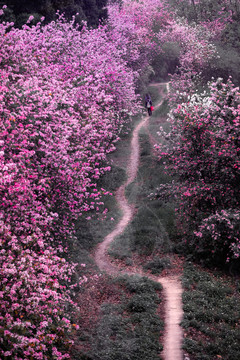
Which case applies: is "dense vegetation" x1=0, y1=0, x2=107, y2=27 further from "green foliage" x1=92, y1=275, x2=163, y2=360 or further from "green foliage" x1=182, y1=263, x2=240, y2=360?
"green foliage" x1=182, y1=263, x2=240, y2=360

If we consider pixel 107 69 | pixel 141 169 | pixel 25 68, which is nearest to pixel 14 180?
pixel 25 68

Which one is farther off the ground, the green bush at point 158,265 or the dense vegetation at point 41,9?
the dense vegetation at point 41,9

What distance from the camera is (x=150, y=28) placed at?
1873 inches

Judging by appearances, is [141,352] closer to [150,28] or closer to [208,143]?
[208,143]

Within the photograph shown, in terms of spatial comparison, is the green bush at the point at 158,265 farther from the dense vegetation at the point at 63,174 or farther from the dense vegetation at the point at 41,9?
the dense vegetation at the point at 41,9

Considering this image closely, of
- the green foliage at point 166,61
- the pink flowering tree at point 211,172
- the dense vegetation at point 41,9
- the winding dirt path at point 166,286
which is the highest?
the dense vegetation at point 41,9

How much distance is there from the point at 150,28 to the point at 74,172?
39791mm

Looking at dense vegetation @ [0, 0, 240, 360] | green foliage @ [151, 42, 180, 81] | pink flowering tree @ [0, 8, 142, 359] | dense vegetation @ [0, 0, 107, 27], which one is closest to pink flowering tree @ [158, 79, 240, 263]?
dense vegetation @ [0, 0, 240, 360]

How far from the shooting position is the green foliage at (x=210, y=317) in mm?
10555

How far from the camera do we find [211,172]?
16.5m

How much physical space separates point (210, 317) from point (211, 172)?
6.19m

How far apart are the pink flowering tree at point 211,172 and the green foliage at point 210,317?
1.33m

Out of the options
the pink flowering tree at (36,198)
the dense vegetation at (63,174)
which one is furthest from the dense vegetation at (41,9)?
the pink flowering tree at (36,198)

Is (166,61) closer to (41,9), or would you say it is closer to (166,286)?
(41,9)
